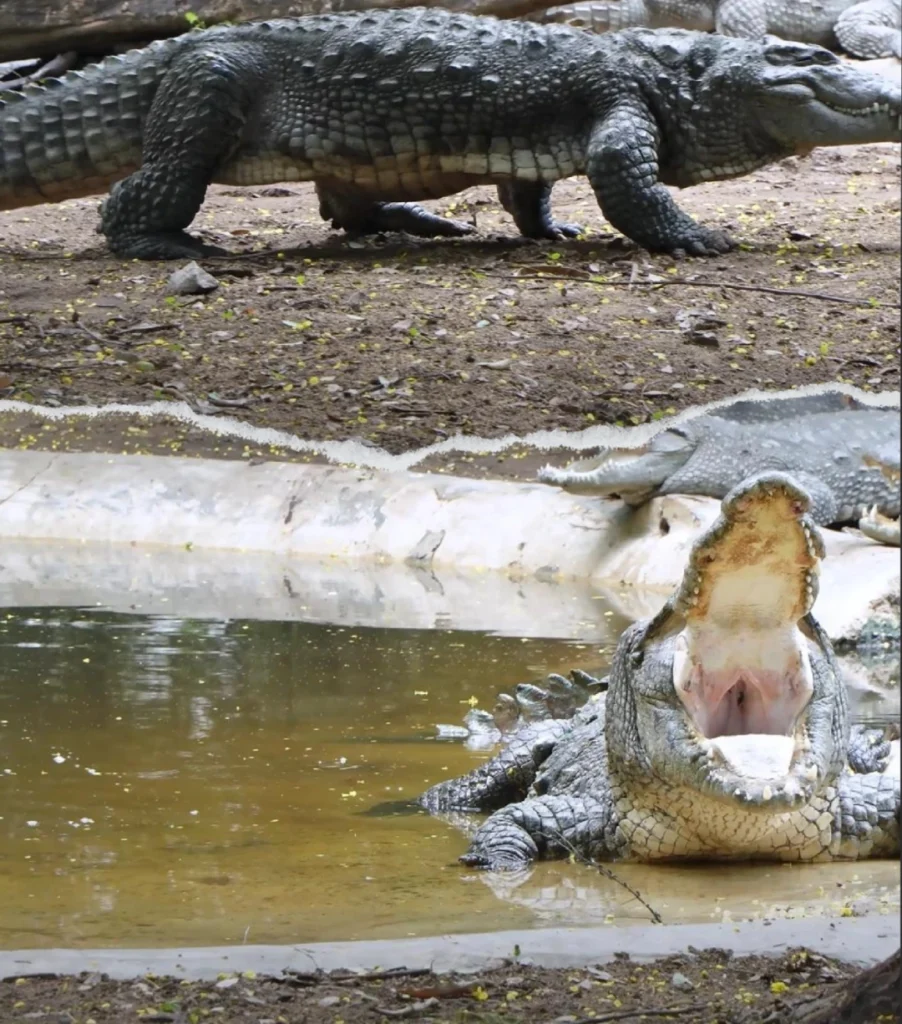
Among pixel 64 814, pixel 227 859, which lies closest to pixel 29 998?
pixel 227 859

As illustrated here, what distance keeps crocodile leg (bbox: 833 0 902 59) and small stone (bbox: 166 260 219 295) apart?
251cm

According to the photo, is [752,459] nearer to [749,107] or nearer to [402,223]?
[749,107]

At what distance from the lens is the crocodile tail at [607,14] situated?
5539 mm

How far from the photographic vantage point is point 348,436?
5.77 meters

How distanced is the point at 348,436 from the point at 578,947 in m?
3.56

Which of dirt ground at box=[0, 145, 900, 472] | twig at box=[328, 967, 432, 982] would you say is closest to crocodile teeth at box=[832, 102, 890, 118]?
dirt ground at box=[0, 145, 900, 472]

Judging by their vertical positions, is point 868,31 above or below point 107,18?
below

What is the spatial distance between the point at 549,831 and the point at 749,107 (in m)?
5.48

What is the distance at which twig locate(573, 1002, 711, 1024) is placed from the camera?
80.0 inches

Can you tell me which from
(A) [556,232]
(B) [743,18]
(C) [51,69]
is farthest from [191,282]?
(B) [743,18]

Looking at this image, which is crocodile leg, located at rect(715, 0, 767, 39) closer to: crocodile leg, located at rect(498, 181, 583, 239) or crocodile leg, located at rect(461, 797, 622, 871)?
crocodile leg, located at rect(498, 181, 583, 239)

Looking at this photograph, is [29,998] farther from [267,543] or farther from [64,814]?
[267,543]

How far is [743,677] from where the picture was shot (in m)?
2.75

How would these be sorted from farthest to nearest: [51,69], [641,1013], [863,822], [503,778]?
[51,69], [503,778], [863,822], [641,1013]
